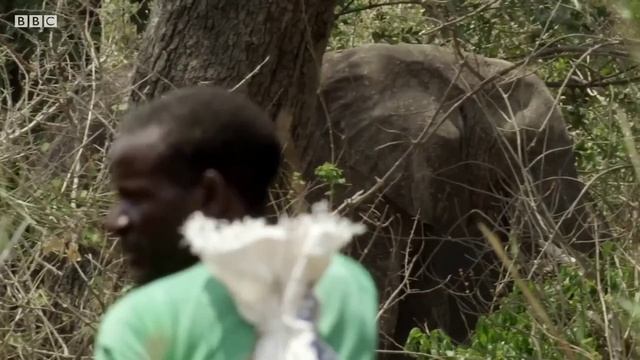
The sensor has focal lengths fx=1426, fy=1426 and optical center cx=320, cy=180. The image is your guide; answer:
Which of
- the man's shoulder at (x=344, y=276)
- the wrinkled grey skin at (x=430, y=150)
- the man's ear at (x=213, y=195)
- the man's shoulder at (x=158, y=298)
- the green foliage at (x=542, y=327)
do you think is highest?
the man's ear at (x=213, y=195)

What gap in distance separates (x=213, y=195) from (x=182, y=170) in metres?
0.04

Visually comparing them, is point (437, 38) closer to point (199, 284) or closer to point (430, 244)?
point (430, 244)

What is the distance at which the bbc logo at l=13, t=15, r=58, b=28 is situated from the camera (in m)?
4.38

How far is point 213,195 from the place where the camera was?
139 centimetres

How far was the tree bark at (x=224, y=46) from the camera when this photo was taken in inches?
152

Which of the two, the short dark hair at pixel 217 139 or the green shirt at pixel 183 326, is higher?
the short dark hair at pixel 217 139

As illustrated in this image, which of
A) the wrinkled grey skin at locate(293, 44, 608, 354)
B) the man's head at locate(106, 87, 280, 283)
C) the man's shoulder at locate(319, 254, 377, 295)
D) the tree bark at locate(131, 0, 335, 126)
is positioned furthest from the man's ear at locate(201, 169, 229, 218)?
the wrinkled grey skin at locate(293, 44, 608, 354)

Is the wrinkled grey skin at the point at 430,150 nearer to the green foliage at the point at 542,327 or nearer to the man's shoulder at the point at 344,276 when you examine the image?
the green foliage at the point at 542,327

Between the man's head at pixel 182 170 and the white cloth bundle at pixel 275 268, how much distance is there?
0.09 meters

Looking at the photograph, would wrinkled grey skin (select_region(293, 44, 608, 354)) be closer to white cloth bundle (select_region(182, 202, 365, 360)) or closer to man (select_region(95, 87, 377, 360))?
man (select_region(95, 87, 377, 360))

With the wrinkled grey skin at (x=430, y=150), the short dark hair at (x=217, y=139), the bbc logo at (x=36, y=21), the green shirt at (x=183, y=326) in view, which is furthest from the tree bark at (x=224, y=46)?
the green shirt at (x=183, y=326)

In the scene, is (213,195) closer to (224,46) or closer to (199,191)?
(199,191)

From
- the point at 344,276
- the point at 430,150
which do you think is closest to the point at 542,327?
the point at 344,276

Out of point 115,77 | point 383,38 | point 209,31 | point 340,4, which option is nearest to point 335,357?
point 209,31
